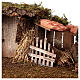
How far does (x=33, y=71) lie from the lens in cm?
600

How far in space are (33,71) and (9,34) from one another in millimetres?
1874

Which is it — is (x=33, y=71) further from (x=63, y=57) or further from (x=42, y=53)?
(x=63, y=57)

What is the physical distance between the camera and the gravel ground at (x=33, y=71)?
5693 mm

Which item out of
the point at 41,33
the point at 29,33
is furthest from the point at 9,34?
the point at 41,33

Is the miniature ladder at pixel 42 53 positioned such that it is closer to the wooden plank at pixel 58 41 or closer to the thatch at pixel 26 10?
the wooden plank at pixel 58 41

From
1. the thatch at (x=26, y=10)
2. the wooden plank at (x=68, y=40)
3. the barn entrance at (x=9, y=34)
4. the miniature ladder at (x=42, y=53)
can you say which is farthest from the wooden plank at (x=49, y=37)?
the barn entrance at (x=9, y=34)

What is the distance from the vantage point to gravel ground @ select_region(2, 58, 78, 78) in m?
5.69

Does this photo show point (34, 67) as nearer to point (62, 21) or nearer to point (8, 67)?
point (8, 67)

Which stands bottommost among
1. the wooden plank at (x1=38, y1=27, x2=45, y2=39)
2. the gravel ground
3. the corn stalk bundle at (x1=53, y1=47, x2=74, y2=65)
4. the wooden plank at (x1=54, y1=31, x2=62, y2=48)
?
the gravel ground

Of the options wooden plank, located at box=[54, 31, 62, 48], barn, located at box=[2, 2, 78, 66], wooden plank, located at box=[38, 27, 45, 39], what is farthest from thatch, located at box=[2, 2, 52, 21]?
wooden plank, located at box=[54, 31, 62, 48]

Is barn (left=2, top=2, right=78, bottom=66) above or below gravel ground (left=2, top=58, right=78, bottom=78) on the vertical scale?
above

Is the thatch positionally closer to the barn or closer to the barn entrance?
the barn

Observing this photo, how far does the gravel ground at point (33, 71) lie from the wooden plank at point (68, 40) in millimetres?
799

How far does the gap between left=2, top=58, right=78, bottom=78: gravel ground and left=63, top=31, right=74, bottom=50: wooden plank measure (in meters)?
0.80
